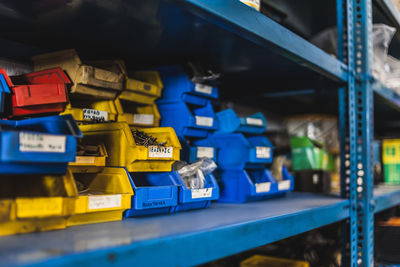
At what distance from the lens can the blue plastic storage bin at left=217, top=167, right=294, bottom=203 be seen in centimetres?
→ 116

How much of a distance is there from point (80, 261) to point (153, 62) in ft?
2.84

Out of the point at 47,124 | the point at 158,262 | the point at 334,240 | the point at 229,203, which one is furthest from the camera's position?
the point at 334,240

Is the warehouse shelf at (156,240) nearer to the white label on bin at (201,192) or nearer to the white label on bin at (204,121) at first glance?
the white label on bin at (201,192)

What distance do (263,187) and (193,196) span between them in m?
0.39

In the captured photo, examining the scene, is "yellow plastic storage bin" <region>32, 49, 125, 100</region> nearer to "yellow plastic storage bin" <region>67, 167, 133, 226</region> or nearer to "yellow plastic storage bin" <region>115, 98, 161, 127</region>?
"yellow plastic storage bin" <region>115, 98, 161, 127</region>

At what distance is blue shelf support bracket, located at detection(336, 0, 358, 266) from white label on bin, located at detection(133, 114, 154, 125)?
2.51 feet

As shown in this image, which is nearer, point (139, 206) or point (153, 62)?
point (139, 206)

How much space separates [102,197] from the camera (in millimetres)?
684

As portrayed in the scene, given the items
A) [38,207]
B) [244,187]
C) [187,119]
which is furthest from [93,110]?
[244,187]

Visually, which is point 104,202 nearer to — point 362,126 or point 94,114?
point 94,114

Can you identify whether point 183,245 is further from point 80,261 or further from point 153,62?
point 153,62

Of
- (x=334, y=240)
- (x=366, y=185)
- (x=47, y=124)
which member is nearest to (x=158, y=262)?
(x=47, y=124)

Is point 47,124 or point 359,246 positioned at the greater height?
point 47,124

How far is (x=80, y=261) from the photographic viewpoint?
0.44 m
